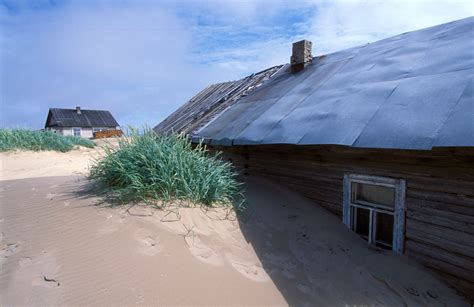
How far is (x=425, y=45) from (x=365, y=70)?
52.8 inches

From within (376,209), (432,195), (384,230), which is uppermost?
(432,195)

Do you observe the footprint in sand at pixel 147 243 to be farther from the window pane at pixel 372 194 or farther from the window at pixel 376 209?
the window pane at pixel 372 194

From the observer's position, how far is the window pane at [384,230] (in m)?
4.75

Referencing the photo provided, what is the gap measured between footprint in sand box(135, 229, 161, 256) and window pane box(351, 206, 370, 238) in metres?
3.53

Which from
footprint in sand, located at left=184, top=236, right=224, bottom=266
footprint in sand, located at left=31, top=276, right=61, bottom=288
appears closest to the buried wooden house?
footprint in sand, located at left=184, top=236, right=224, bottom=266

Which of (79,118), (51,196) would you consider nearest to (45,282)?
(51,196)

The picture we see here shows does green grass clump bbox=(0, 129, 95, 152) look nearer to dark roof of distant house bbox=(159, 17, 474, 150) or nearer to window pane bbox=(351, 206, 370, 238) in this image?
dark roof of distant house bbox=(159, 17, 474, 150)

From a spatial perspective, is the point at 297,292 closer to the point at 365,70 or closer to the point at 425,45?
the point at 365,70

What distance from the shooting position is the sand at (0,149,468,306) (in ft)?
9.30

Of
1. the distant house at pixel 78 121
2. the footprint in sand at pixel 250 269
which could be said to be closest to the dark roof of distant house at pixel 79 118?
the distant house at pixel 78 121

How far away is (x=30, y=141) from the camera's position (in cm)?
1458

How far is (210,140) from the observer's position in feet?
23.7

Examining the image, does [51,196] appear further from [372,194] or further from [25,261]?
[372,194]

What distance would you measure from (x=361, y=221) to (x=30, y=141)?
1614 cm
